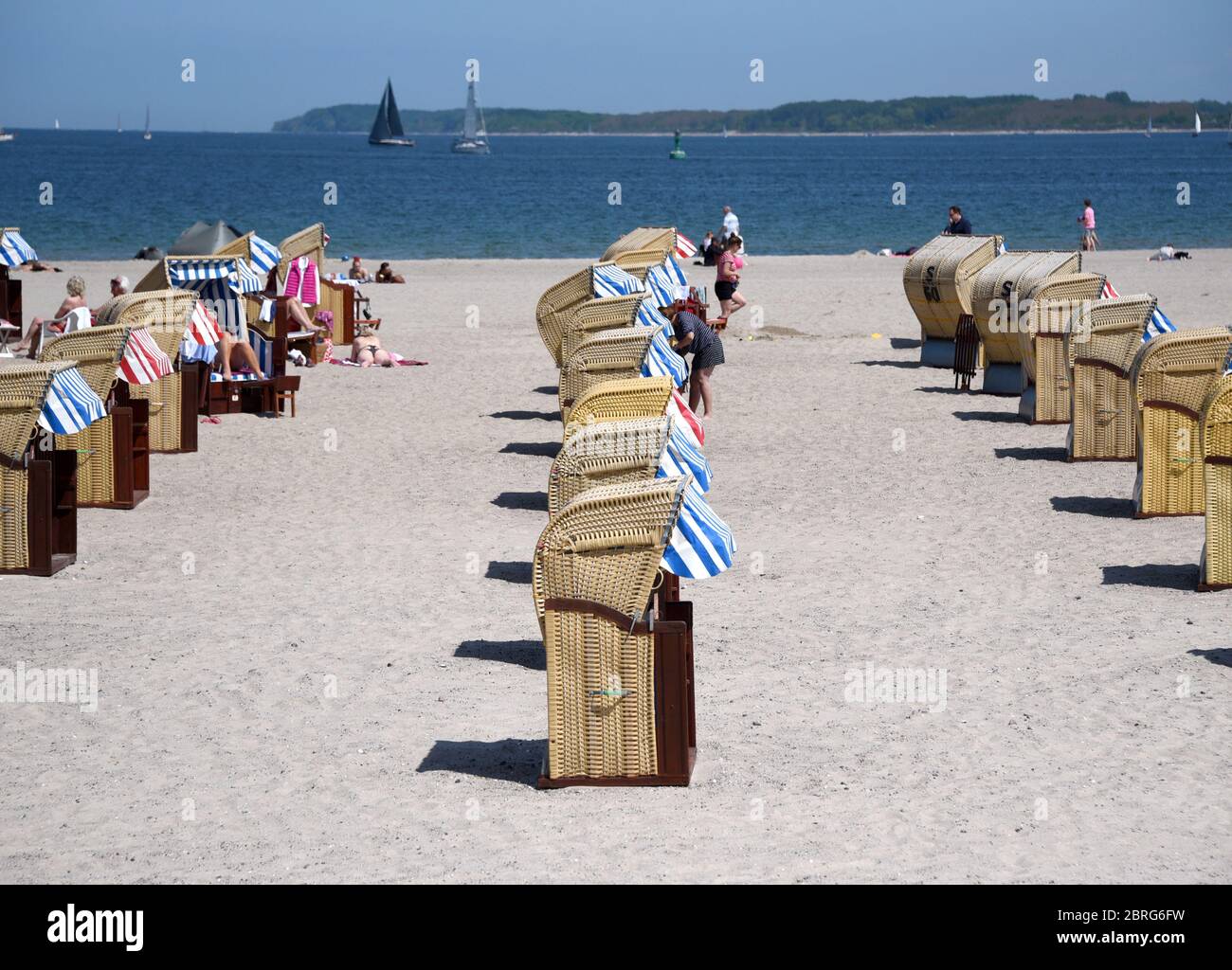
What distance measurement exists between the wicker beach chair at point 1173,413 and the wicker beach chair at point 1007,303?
4.37 meters

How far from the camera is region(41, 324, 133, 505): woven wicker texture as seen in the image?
1163 cm

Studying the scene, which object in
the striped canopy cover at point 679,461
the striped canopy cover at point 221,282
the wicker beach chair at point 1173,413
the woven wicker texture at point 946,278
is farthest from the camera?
the woven wicker texture at point 946,278

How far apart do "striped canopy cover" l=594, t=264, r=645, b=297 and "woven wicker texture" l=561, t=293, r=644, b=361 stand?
1032mm

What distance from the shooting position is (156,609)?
370 inches

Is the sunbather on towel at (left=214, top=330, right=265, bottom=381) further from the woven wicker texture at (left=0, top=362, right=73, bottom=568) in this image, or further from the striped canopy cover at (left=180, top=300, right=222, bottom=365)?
the woven wicker texture at (left=0, top=362, right=73, bottom=568)

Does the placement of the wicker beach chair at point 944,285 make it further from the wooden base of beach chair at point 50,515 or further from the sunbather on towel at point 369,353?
the wooden base of beach chair at point 50,515

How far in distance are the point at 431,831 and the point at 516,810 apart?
39 centimetres

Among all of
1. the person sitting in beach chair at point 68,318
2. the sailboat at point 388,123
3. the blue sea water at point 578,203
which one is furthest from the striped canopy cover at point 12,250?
the sailboat at point 388,123

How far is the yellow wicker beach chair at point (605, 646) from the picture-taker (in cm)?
654

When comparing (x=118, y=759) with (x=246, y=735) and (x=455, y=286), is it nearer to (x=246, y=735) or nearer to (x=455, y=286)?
(x=246, y=735)

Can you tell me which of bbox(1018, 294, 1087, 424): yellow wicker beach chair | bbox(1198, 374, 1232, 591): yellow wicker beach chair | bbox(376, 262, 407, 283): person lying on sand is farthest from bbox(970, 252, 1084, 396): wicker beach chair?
bbox(376, 262, 407, 283): person lying on sand

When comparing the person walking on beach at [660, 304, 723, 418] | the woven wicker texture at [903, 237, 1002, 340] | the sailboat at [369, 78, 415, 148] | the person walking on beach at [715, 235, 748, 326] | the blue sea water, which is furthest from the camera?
the sailboat at [369, 78, 415, 148]

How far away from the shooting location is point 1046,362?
49.7ft

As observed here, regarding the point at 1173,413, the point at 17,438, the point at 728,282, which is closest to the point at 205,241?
the point at 728,282
